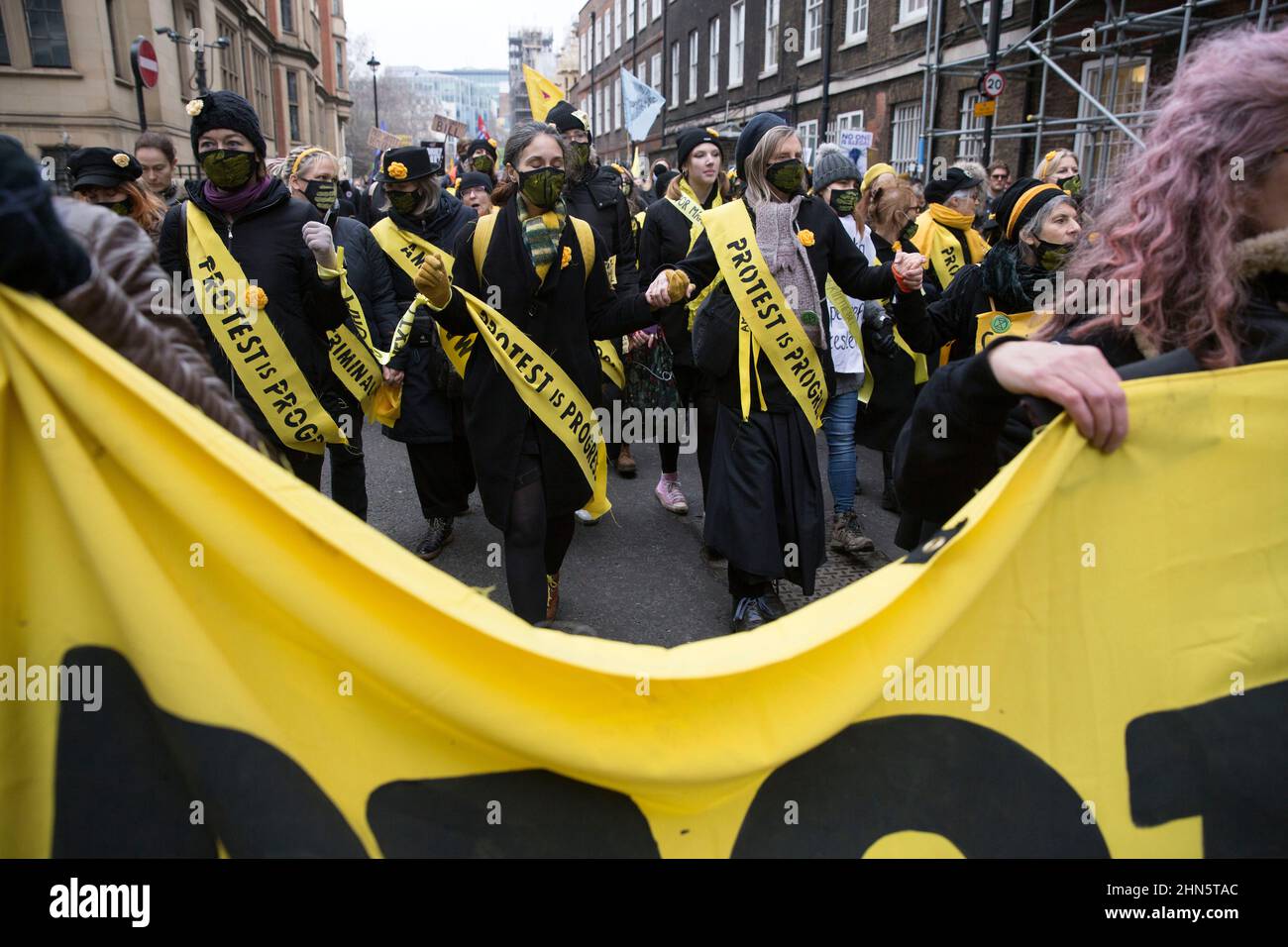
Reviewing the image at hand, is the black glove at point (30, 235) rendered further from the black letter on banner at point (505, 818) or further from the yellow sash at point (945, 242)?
the yellow sash at point (945, 242)

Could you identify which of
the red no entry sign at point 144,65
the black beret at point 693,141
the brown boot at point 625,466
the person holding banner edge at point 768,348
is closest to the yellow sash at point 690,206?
the black beret at point 693,141

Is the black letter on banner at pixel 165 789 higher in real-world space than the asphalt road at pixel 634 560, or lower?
higher

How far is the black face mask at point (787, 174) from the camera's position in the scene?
3.98 metres

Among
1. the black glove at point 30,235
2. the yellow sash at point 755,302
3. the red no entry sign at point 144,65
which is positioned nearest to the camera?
the black glove at point 30,235

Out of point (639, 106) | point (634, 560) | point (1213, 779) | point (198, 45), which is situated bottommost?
point (634, 560)

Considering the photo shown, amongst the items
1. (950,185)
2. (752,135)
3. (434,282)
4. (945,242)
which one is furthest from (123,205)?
(950,185)

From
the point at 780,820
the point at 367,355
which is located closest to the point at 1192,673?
the point at 780,820

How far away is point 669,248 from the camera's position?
5453 millimetres

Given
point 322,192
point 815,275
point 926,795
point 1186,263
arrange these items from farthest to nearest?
point 322,192 → point 815,275 → point 1186,263 → point 926,795

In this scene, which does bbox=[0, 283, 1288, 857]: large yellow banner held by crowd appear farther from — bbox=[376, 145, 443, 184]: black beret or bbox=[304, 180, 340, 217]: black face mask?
bbox=[304, 180, 340, 217]: black face mask

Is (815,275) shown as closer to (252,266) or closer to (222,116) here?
(252,266)

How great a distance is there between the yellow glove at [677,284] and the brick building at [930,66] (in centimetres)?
158

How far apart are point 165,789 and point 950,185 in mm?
6889

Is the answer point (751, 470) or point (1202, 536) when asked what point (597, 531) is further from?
point (1202, 536)
